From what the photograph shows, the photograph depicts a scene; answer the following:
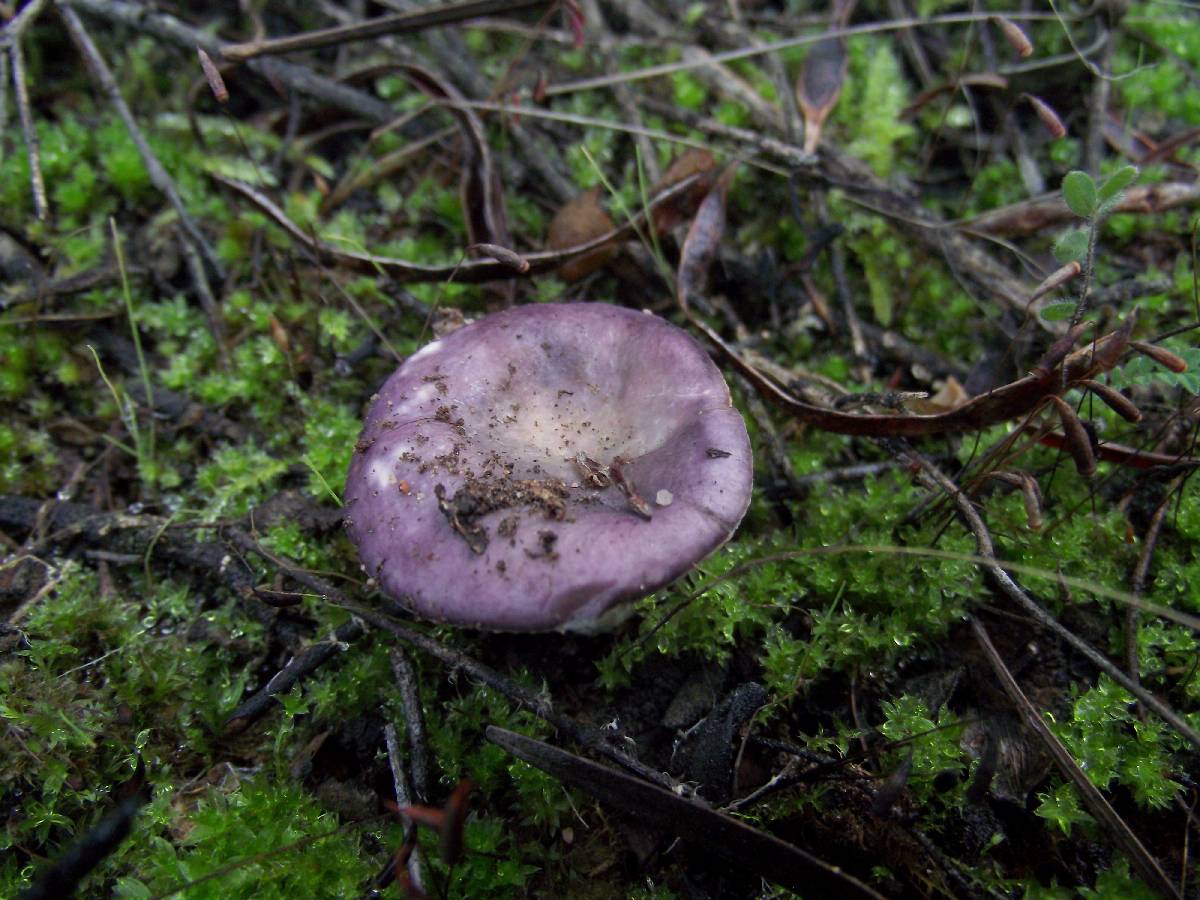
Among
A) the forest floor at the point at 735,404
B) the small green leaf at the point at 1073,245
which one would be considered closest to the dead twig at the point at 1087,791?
the forest floor at the point at 735,404

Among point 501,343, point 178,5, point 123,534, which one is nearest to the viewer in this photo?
point 501,343

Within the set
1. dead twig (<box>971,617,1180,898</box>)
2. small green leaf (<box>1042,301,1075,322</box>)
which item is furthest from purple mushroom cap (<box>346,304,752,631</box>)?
small green leaf (<box>1042,301,1075,322</box>)

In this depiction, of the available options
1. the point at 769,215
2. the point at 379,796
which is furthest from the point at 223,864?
the point at 769,215

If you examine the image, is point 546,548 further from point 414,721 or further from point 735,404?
point 735,404

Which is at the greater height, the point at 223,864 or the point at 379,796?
the point at 223,864

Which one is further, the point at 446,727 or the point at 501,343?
the point at 501,343

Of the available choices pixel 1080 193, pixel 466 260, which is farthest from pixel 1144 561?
pixel 466 260

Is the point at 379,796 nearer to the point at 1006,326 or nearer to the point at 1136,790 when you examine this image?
the point at 1136,790
